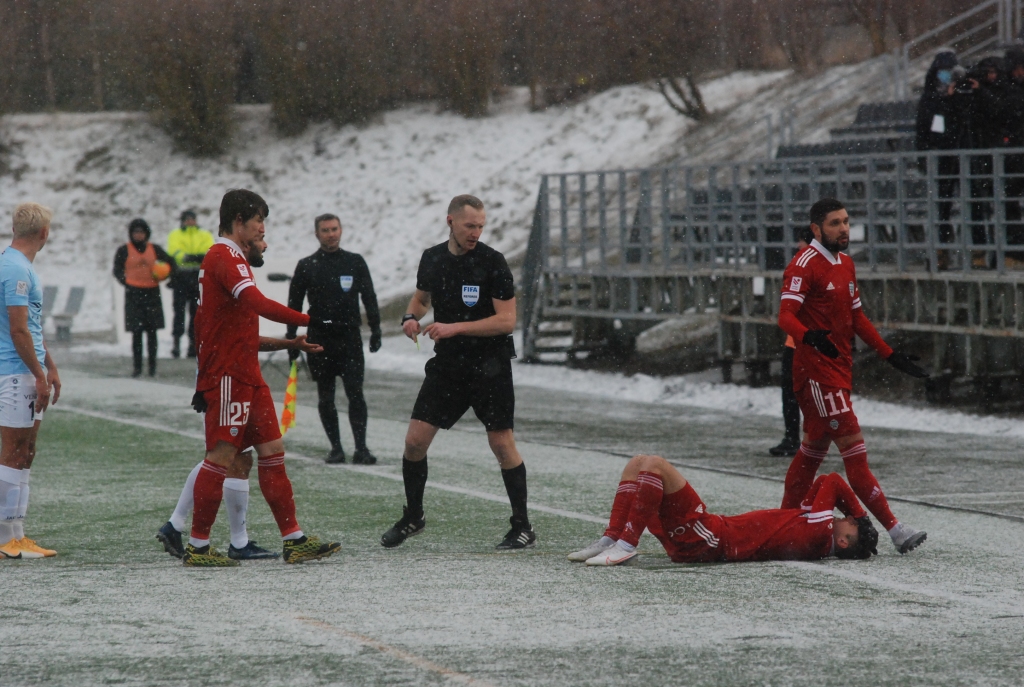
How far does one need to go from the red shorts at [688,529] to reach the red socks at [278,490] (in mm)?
1786

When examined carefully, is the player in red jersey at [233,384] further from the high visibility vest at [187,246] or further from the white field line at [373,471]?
the high visibility vest at [187,246]

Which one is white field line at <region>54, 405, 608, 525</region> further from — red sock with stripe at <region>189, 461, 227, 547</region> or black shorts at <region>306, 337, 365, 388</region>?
red sock with stripe at <region>189, 461, 227, 547</region>

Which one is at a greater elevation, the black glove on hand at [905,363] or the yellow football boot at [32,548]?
the black glove on hand at [905,363]

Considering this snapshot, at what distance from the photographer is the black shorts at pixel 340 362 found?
11.8 meters

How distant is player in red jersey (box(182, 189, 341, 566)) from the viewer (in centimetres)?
722

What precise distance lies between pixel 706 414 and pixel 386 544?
27.1ft

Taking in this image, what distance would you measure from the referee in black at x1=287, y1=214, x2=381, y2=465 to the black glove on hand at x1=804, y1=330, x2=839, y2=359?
4.64 meters

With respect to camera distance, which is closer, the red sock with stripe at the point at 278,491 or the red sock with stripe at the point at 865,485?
the red sock with stripe at the point at 278,491

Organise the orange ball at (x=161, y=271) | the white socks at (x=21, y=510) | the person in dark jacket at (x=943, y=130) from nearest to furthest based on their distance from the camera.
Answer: the white socks at (x=21, y=510) < the person in dark jacket at (x=943, y=130) < the orange ball at (x=161, y=271)

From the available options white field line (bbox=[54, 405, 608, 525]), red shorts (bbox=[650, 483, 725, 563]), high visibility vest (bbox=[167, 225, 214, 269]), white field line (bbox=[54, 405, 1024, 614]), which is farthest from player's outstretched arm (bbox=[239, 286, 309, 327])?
high visibility vest (bbox=[167, 225, 214, 269])

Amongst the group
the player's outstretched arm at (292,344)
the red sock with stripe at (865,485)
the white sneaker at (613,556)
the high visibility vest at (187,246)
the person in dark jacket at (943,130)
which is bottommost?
the white sneaker at (613,556)

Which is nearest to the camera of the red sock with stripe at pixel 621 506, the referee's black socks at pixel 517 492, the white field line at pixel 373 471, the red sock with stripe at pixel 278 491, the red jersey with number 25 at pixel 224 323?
the red sock with stripe at pixel 621 506

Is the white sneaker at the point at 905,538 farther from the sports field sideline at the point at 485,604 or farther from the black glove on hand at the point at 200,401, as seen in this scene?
the black glove on hand at the point at 200,401

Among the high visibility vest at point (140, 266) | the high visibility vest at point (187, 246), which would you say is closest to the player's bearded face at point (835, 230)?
the high visibility vest at point (140, 266)
